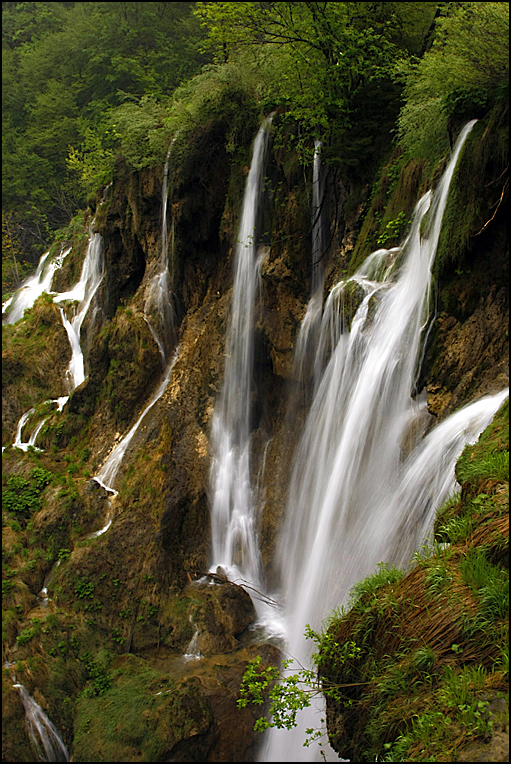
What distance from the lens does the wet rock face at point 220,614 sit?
984 cm

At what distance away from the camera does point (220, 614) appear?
10.1 metres

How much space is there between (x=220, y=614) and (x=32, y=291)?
1690 centimetres

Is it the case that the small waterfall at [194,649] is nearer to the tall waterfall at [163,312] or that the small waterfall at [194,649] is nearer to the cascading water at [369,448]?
the cascading water at [369,448]

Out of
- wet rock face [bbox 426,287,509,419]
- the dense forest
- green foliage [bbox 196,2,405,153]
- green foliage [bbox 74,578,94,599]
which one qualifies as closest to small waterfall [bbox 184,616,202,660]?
the dense forest

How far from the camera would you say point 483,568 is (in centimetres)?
421

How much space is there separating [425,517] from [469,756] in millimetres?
3028

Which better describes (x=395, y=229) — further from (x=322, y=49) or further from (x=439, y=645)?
(x=439, y=645)

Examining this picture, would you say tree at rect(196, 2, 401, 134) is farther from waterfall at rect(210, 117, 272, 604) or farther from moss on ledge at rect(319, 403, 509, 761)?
moss on ledge at rect(319, 403, 509, 761)

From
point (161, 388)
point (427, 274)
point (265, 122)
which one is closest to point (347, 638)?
point (427, 274)

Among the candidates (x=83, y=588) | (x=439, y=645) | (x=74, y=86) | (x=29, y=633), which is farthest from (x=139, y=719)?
(x=74, y=86)

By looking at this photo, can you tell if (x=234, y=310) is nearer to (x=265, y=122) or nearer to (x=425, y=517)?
(x=265, y=122)

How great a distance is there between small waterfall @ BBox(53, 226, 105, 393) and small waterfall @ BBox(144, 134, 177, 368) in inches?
153

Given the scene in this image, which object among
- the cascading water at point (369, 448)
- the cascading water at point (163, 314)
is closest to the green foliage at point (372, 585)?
the cascading water at point (369, 448)

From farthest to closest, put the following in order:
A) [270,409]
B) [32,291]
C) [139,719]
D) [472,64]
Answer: [32,291] < [270,409] < [139,719] < [472,64]
